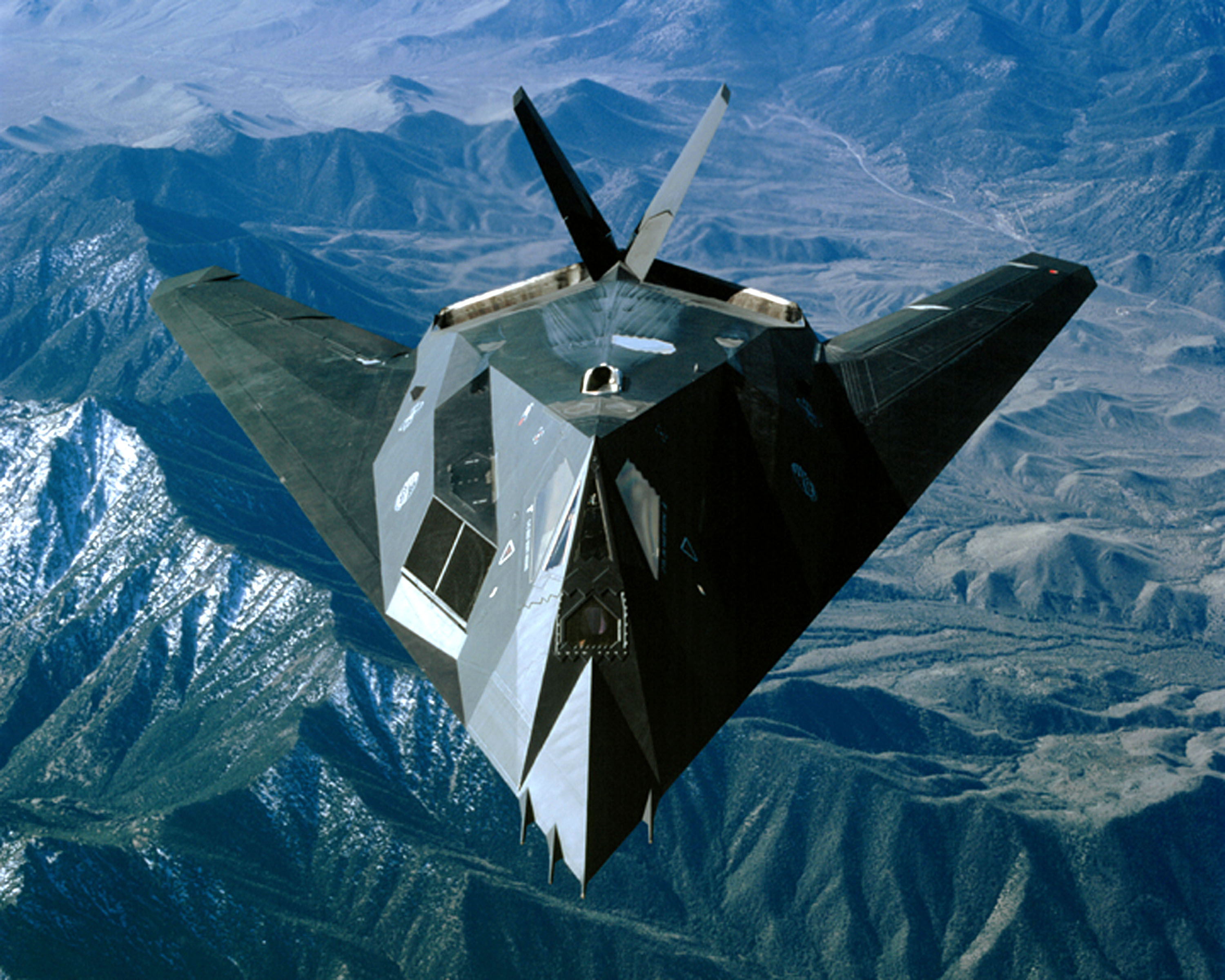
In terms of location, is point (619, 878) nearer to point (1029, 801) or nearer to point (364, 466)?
point (1029, 801)

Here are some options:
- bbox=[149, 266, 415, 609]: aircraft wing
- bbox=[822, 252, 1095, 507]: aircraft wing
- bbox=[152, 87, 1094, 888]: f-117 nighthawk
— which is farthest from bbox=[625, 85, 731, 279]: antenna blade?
bbox=[149, 266, 415, 609]: aircraft wing

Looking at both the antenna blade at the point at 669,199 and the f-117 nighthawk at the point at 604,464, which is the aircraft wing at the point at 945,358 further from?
the antenna blade at the point at 669,199

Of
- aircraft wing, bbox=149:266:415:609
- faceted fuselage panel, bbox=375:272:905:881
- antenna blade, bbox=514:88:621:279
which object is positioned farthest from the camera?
antenna blade, bbox=514:88:621:279

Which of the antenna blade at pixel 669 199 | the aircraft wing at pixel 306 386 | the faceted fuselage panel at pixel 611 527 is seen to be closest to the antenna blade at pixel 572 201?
the antenna blade at pixel 669 199

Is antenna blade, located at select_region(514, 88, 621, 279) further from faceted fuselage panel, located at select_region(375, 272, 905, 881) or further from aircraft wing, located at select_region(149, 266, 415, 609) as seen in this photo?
aircraft wing, located at select_region(149, 266, 415, 609)

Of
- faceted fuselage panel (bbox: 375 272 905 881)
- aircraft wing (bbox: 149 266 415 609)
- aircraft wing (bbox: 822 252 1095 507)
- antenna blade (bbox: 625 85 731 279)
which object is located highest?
antenna blade (bbox: 625 85 731 279)
